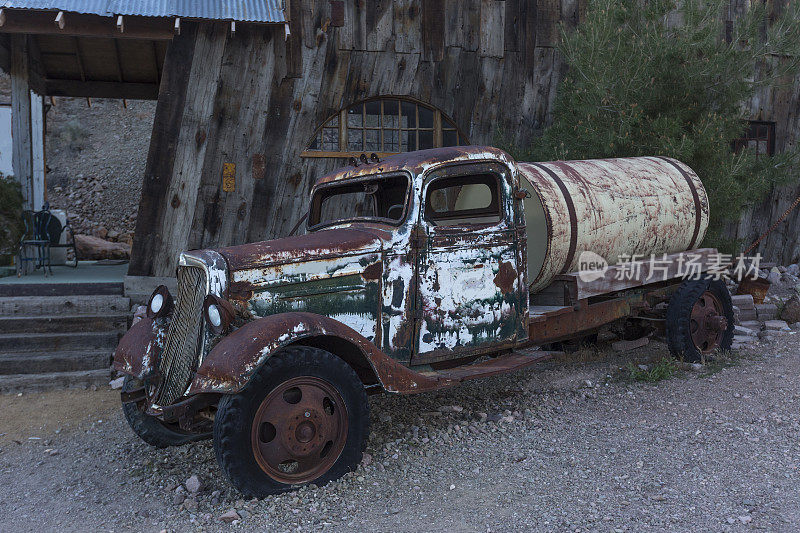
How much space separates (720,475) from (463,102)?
587 cm

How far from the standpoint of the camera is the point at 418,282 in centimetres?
408

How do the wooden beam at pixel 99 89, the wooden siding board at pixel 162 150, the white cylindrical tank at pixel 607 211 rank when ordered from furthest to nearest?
the wooden beam at pixel 99 89
the wooden siding board at pixel 162 150
the white cylindrical tank at pixel 607 211

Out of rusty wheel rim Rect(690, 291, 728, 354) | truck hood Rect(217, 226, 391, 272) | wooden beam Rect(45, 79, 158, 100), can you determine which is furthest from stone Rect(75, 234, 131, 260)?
rusty wheel rim Rect(690, 291, 728, 354)

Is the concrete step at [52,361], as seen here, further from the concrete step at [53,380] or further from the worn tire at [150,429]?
the worn tire at [150,429]

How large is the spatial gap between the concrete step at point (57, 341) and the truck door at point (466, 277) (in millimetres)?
4076

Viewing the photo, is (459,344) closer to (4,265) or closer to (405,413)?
(405,413)

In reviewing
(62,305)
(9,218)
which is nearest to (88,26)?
(9,218)

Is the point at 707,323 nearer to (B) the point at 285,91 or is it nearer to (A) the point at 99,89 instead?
(B) the point at 285,91

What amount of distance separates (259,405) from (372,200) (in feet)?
6.47

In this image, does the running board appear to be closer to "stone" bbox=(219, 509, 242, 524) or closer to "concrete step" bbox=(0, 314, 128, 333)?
"stone" bbox=(219, 509, 242, 524)

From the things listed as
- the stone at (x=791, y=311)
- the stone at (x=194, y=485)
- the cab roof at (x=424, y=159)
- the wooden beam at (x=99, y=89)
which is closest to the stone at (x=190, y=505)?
the stone at (x=194, y=485)

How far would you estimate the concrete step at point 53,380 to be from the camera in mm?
5961

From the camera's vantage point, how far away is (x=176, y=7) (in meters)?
7.02

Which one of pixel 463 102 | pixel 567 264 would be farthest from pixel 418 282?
pixel 463 102
